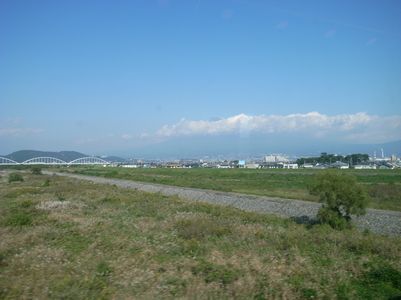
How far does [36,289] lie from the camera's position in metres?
8.87

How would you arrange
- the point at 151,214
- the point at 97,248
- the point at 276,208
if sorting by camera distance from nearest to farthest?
the point at 97,248
the point at 151,214
the point at 276,208

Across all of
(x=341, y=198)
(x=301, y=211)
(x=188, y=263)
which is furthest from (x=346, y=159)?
(x=188, y=263)

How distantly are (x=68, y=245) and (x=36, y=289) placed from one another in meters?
5.75

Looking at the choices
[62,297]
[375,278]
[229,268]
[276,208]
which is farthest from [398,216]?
[62,297]

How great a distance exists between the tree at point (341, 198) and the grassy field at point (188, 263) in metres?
5.46

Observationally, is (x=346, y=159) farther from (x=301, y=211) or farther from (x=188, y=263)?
(x=188, y=263)

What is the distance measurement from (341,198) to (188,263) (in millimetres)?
13973

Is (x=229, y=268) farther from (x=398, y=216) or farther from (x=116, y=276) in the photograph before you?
(x=398, y=216)

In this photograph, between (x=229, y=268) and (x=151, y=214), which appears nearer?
(x=229, y=268)

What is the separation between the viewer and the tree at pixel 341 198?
23328 millimetres

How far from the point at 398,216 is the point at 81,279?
22.2 metres

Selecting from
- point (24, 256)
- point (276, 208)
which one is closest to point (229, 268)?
point (24, 256)

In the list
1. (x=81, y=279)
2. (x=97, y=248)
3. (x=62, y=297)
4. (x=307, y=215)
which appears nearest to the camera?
(x=62, y=297)

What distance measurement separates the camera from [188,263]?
1191 centimetres
